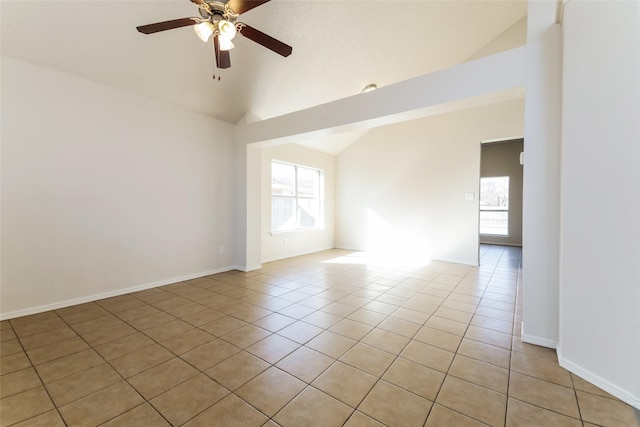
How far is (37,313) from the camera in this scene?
269 centimetres

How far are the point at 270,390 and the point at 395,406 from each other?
75 centimetres

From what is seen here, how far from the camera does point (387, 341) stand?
2.16 metres

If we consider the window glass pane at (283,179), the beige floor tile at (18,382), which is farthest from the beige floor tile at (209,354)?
the window glass pane at (283,179)

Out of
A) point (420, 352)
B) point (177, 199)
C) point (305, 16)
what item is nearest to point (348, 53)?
point (305, 16)

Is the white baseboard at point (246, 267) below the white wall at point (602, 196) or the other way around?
below

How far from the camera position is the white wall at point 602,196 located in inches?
58.6

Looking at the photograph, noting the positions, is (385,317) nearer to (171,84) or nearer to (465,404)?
(465,404)

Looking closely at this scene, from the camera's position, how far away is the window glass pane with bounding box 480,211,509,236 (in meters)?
7.17

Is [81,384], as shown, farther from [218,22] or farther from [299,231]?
[299,231]

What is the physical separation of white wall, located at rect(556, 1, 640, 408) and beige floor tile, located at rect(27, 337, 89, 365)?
3.71 m

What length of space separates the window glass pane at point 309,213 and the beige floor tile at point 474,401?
4.82m

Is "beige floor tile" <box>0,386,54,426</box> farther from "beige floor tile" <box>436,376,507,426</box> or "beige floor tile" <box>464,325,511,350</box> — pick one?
"beige floor tile" <box>464,325,511,350</box>

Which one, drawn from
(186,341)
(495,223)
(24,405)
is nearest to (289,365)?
(186,341)

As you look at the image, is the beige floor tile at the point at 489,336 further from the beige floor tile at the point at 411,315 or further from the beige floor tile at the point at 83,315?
the beige floor tile at the point at 83,315
